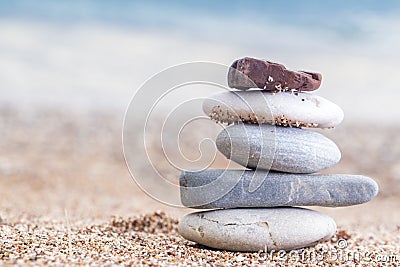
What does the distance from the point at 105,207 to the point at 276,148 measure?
526 cm

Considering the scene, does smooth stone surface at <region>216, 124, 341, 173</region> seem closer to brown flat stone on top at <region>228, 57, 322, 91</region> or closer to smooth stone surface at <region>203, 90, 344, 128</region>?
smooth stone surface at <region>203, 90, 344, 128</region>

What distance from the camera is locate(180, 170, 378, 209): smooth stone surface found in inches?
209

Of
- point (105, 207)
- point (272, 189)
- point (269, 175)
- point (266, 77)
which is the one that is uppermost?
point (266, 77)

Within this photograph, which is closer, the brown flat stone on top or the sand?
the sand

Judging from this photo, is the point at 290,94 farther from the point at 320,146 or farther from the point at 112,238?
the point at 112,238

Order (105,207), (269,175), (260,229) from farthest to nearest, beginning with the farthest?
(105,207), (269,175), (260,229)

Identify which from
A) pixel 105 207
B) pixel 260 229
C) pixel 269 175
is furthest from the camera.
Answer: pixel 105 207

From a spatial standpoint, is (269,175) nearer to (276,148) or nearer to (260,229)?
(276,148)

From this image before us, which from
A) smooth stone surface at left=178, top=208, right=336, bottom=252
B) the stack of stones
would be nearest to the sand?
smooth stone surface at left=178, top=208, right=336, bottom=252

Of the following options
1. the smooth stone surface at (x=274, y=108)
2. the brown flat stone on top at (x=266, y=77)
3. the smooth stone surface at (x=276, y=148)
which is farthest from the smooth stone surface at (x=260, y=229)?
the brown flat stone on top at (x=266, y=77)

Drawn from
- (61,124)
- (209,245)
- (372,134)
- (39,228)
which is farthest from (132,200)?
(372,134)

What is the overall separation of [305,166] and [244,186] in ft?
2.16

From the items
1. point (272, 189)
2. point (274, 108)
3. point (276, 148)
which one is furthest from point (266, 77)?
point (272, 189)

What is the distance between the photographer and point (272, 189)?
17.4ft
